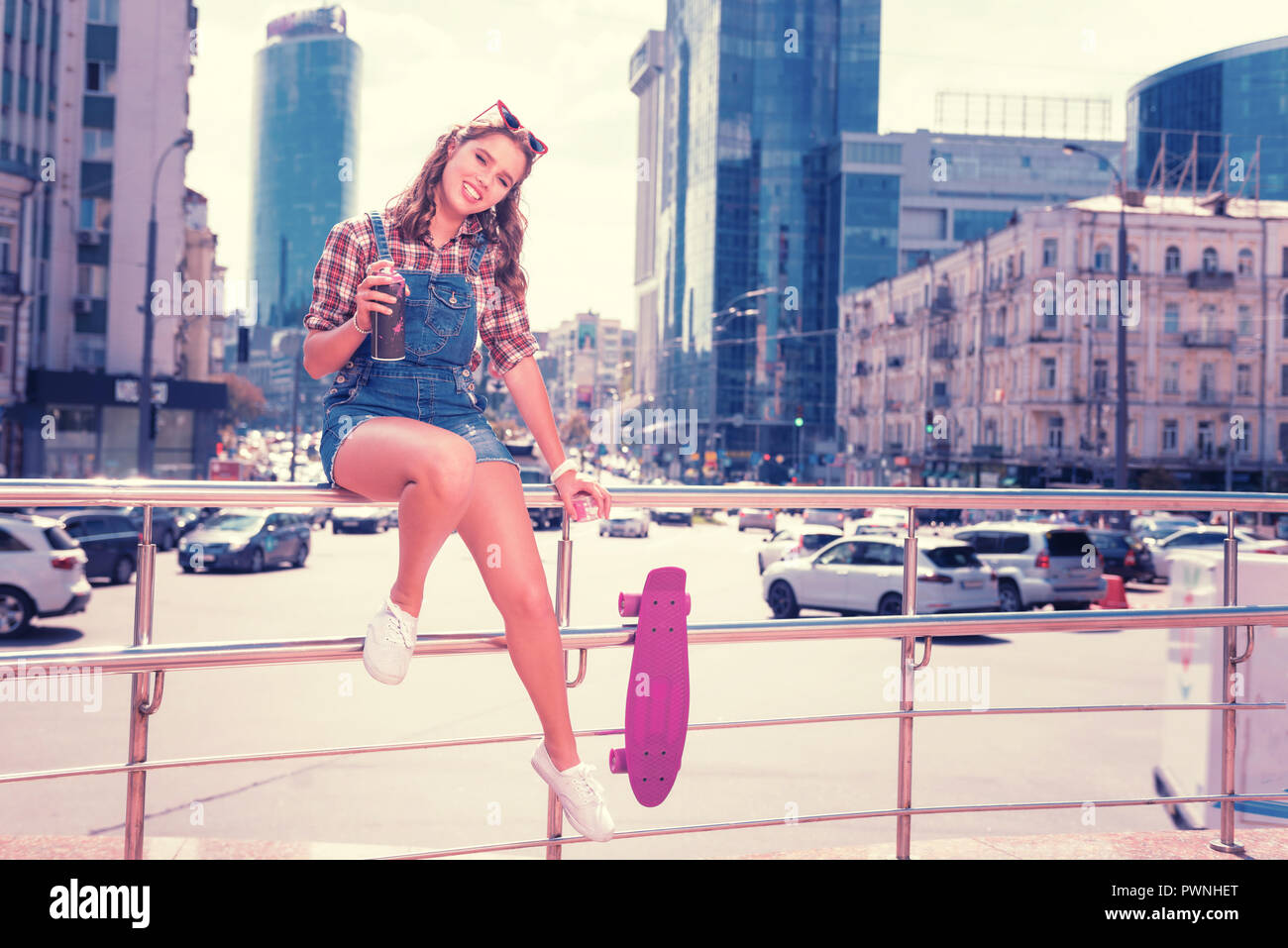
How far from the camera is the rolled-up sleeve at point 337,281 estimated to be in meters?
2.68

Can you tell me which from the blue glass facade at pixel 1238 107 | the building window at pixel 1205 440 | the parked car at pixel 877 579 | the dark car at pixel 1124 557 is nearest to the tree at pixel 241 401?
the building window at pixel 1205 440

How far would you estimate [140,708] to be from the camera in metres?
2.60

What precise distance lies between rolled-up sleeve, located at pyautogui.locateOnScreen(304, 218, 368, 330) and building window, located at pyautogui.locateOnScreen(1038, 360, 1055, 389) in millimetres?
52991

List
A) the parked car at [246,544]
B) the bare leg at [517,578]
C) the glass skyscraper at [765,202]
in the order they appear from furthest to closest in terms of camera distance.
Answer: the glass skyscraper at [765,202] < the parked car at [246,544] < the bare leg at [517,578]

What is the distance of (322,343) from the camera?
2617 mm

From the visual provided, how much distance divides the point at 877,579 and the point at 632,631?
13074mm

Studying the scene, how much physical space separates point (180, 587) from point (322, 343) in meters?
17.7

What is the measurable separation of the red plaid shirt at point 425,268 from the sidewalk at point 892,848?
142 cm

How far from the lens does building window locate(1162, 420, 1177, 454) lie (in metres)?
51.6

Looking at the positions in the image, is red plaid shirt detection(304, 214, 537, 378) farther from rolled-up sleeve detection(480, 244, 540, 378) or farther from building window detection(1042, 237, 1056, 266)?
building window detection(1042, 237, 1056, 266)

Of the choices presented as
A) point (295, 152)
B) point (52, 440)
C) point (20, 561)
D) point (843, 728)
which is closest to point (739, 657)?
point (843, 728)

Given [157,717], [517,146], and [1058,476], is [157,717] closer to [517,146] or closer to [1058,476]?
[517,146]

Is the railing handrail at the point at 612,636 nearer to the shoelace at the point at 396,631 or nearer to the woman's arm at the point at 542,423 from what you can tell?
the shoelace at the point at 396,631

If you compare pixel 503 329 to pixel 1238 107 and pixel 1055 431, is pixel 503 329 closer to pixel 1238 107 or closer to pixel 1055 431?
pixel 1055 431
